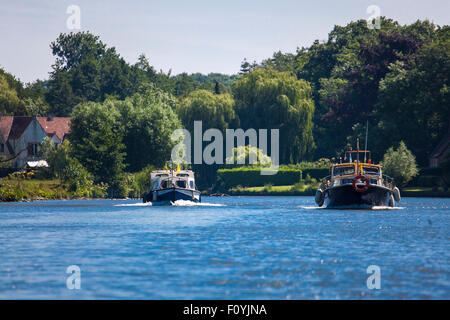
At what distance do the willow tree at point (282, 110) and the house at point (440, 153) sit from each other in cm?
1676

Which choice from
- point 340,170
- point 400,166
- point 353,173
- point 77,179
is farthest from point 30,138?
point 353,173

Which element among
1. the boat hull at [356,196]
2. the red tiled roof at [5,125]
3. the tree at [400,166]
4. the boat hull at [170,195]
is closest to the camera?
the boat hull at [356,196]

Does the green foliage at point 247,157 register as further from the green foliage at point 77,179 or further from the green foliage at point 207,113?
the green foliage at point 77,179

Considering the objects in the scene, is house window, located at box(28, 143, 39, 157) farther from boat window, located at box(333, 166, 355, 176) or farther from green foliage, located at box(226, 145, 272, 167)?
boat window, located at box(333, 166, 355, 176)

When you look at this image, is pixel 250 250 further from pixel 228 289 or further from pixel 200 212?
pixel 200 212

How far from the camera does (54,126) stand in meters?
129

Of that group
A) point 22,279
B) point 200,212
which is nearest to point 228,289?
point 22,279

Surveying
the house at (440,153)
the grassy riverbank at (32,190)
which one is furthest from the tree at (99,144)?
the house at (440,153)

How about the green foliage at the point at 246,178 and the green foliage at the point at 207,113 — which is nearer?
the green foliage at the point at 207,113

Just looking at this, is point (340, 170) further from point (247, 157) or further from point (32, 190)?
point (247, 157)

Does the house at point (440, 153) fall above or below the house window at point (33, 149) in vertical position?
below

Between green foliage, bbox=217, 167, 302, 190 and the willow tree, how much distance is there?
3.45 m

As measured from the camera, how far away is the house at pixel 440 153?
90000 millimetres

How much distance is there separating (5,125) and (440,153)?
68583mm
